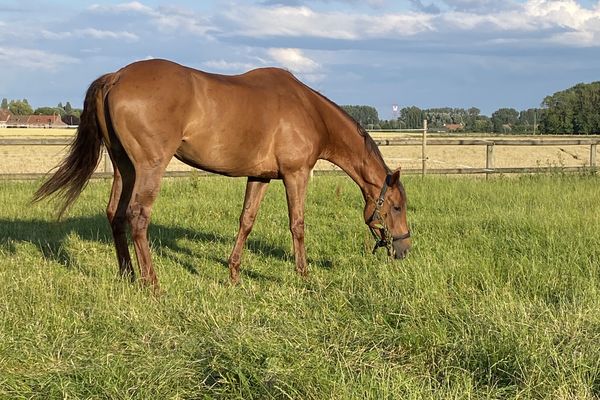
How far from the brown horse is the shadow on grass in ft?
2.39

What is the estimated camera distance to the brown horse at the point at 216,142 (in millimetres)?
4934

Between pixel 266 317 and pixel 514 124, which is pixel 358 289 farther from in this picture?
pixel 514 124

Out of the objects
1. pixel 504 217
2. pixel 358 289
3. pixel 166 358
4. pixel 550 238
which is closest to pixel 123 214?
pixel 358 289

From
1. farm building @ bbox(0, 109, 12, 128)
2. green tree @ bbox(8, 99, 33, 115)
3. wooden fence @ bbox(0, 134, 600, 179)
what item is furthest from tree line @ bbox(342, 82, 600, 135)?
green tree @ bbox(8, 99, 33, 115)

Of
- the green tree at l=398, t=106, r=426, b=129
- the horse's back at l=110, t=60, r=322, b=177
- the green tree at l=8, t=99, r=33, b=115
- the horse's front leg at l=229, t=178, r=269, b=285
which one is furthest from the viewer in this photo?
the green tree at l=8, t=99, r=33, b=115

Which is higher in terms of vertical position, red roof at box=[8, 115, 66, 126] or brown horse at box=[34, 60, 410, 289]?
red roof at box=[8, 115, 66, 126]

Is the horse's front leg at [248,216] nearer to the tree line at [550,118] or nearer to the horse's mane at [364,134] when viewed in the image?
the horse's mane at [364,134]

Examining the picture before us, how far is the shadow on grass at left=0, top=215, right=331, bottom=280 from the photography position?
20.5 ft

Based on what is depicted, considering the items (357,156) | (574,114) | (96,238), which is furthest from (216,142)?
(574,114)

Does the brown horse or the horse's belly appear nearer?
the brown horse

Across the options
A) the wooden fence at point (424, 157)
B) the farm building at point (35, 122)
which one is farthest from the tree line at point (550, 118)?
Result: the wooden fence at point (424, 157)

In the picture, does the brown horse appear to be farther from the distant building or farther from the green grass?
→ the distant building

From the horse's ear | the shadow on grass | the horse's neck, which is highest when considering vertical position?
the horse's neck

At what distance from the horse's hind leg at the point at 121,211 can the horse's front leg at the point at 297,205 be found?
4.86 feet
